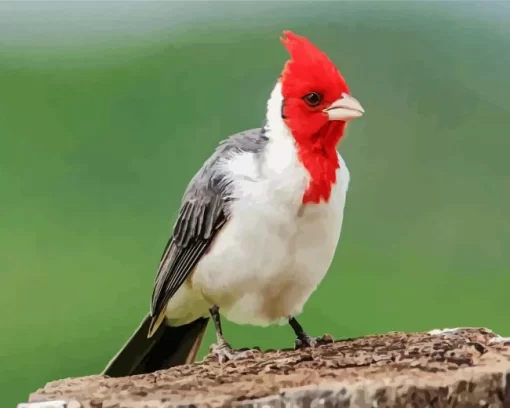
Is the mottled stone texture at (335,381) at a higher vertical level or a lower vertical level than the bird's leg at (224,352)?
lower

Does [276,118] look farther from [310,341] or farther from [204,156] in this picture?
[204,156]

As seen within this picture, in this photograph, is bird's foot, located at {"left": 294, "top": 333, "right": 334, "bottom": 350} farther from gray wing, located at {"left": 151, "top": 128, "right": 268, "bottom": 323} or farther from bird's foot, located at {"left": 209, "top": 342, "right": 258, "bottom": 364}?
gray wing, located at {"left": 151, "top": 128, "right": 268, "bottom": 323}

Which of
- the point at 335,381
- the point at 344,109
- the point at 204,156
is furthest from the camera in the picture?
the point at 204,156

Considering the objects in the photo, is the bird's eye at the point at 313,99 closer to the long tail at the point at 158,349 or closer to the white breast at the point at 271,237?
the white breast at the point at 271,237

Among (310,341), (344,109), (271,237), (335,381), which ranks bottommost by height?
(335,381)

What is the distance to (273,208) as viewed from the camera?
1.27 m

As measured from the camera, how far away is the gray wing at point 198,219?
133 centimetres

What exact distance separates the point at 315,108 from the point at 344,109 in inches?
1.9

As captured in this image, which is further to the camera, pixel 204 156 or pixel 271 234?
pixel 204 156

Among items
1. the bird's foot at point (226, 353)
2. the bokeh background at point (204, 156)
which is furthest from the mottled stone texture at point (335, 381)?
the bokeh background at point (204, 156)

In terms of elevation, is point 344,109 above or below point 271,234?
above

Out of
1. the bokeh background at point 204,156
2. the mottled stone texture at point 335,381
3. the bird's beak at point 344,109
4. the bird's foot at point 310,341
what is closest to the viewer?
the mottled stone texture at point 335,381

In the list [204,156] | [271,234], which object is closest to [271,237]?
[271,234]

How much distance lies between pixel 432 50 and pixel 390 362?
101 centimetres
